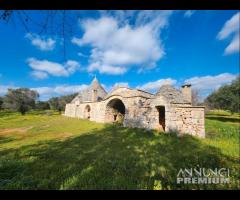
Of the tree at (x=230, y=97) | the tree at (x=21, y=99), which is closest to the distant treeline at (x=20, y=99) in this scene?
the tree at (x=21, y=99)

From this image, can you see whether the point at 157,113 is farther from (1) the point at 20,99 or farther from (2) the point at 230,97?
(2) the point at 230,97

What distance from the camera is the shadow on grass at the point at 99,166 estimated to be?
3.76 metres

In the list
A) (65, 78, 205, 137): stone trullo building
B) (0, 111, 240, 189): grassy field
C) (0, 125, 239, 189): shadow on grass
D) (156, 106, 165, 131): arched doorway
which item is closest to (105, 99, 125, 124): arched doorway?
(65, 78, 205, 137): stone trullo building

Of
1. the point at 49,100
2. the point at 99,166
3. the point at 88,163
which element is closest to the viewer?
the point at 99,166

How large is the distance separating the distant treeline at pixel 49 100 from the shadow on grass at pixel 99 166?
150 cm

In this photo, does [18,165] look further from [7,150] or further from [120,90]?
[120,90]

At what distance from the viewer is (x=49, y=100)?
117 ft

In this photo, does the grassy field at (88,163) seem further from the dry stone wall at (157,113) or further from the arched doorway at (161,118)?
the arched doorway at (161,118)

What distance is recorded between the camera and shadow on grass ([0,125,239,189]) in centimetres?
376

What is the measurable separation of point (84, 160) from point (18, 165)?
1858mm

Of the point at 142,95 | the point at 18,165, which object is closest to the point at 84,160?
the point at 18,165

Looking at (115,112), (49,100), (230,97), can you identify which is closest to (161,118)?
(115,112)

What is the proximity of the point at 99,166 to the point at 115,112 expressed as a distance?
A: 599 inches
